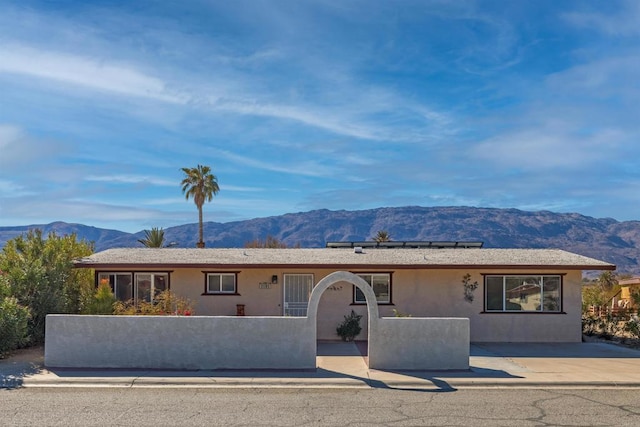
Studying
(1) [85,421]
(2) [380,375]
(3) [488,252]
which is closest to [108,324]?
(1) [85,421]

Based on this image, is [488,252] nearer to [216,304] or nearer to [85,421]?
[216,304]

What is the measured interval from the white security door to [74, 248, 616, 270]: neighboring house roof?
70 cm

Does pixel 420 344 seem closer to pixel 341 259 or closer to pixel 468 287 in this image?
pixel 468 287

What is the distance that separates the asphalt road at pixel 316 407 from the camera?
11.7 meters

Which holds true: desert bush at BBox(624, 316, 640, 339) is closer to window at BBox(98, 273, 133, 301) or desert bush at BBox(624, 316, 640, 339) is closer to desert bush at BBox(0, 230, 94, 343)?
window at BBox(98, 273, 133, 301)

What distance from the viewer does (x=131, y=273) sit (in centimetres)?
2338

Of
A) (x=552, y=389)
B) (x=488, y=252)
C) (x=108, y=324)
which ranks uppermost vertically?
(x=488, y=252)

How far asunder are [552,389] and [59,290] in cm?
1566

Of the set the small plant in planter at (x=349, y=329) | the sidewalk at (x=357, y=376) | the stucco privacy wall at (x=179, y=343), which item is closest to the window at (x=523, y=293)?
the sidewalk at (x=357, y=376)

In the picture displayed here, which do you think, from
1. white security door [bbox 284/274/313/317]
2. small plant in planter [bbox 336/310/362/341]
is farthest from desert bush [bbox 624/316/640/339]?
white security door [bbox 284/274/313/317]

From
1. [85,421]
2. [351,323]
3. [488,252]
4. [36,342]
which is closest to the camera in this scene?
Answer: [85,421]

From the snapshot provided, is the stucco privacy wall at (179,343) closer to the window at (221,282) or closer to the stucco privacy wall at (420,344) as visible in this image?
the stucco privacy wall at (420,344)

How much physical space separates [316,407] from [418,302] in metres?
11.0

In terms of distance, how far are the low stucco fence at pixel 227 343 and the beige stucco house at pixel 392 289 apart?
5.87 m
